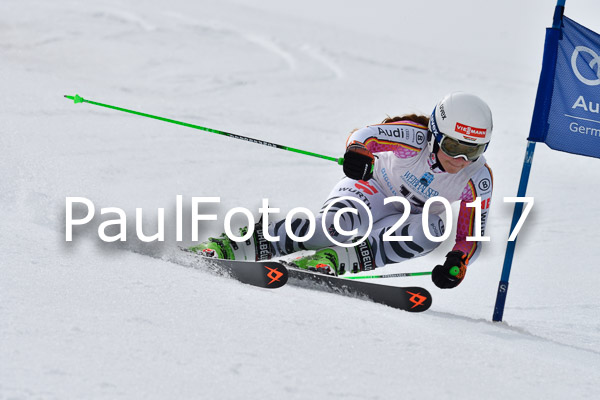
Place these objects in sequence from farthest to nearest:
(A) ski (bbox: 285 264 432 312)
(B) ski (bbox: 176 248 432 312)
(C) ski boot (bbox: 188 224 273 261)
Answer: (C) ski boot (bbox: 188 224 273 261)
(A) ski (bbox: 285 264 432 312)
(B) ski (bbox: 176 248 432 312)

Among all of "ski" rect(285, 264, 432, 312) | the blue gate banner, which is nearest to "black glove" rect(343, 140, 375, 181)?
"ski" rect(285, 264, 432, 312)

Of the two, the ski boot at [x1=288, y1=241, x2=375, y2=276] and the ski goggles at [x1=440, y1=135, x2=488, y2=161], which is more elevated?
the ski goggles at [x1=440, y1=135, x2=488, y2=161]

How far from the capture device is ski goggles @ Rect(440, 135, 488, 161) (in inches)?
150

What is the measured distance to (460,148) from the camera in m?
3.83

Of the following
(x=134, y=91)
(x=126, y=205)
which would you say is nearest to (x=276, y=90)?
(x=134, y=91)

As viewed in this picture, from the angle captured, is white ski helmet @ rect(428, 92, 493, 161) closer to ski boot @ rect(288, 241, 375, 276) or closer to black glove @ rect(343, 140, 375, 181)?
black glove @ rect(343, 140, 375, 181)

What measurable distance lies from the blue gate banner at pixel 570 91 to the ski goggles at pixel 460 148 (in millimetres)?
466

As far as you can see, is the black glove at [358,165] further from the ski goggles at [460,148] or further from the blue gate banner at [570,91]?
the blue gate banner at [570,91]

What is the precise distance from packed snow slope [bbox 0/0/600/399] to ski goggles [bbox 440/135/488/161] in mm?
820

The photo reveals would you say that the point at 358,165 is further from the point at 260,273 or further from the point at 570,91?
the point at 570,91

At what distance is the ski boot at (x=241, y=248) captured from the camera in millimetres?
4012

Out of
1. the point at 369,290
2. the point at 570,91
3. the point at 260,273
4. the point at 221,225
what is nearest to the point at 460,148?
the point at 570,91

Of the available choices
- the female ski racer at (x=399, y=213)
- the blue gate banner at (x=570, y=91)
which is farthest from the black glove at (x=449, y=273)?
the blue gate banner at (x=570, y=91)

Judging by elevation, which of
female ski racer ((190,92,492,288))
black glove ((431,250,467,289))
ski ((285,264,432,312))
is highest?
female ski racer ((190,92,492,288))
